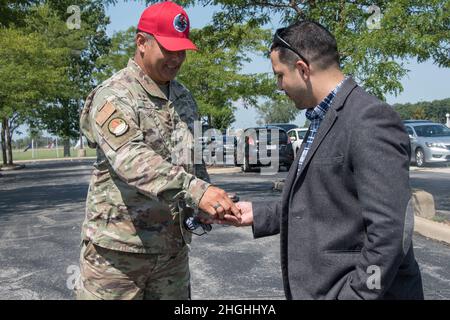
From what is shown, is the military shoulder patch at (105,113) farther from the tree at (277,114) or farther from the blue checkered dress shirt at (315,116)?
the tree at (277,114)

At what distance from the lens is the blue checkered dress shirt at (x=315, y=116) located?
Answer: 80.7 inches

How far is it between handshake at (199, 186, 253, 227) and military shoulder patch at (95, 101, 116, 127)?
0.55 m

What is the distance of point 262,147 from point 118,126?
1663cm

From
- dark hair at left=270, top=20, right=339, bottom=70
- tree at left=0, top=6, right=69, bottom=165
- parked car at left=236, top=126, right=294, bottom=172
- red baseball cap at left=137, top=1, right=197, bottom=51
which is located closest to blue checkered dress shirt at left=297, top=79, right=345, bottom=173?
dark hair at left=270, top=20, right=339, bottom=70

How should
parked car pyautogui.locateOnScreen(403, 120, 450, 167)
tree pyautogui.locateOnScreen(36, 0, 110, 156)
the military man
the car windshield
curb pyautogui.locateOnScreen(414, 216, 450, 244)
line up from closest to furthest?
the military man → curb pyautogui.locateOnScreen(414, 216, 450, 244) → parked car pyautogui.locateOnScreen(403, 120, 450, 167) → the car windshield → tree pyautogui.locateOnScreen(36, 0, 110, 156)

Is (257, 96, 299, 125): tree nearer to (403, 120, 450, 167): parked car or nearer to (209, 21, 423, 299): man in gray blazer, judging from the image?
(403, 120, 450, 167): parked car

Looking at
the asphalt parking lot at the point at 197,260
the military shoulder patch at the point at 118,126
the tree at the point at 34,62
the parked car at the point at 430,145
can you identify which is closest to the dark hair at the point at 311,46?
the military shoulder patch at the point at 118,126

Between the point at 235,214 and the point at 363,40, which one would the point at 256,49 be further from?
the point at 235,214

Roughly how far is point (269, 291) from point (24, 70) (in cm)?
2309

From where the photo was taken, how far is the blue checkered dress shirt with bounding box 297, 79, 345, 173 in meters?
2.05

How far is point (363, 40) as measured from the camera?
826 cm

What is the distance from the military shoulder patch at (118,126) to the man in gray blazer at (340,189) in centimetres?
69

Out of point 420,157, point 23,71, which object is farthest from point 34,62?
point 420,157

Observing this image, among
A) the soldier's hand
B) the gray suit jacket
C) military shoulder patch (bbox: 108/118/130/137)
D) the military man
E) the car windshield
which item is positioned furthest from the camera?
the car windshield
